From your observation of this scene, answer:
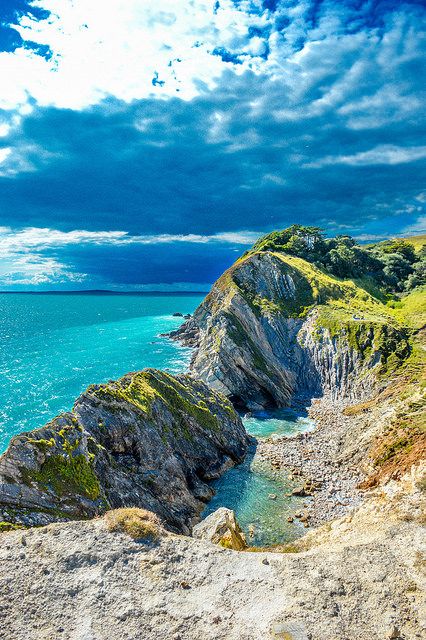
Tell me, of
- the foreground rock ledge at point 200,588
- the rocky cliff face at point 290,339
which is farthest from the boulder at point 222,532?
the rocky cliff face at point 290,339

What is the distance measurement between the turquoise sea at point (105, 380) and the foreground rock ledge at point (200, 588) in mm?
20885

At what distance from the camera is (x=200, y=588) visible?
1536cm

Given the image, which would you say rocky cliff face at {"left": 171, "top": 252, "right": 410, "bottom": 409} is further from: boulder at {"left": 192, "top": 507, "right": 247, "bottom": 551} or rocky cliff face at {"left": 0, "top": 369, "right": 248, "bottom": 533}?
boulder at {"left": 192, "top": 507, "right": 247, "bottom": 551}

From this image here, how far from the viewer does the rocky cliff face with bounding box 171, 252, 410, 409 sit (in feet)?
236

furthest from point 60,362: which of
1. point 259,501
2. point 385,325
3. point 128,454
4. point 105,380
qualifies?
point 385,325

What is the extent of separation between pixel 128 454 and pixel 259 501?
16.1m

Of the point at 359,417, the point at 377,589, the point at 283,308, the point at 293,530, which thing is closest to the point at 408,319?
the point at 283,308

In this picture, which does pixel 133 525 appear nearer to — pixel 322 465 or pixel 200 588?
pixel 200 588

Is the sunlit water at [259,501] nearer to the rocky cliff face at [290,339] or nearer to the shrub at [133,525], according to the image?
the shrub at [133,525]

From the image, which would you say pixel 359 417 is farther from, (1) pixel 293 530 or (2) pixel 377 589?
(2) pixel 377 589

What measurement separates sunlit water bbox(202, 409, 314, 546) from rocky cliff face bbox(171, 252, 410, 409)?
951 inches

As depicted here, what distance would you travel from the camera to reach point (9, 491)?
21.4 meters

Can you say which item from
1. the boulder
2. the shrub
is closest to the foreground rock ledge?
the shrub

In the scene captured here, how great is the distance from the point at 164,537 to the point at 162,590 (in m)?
2.69
